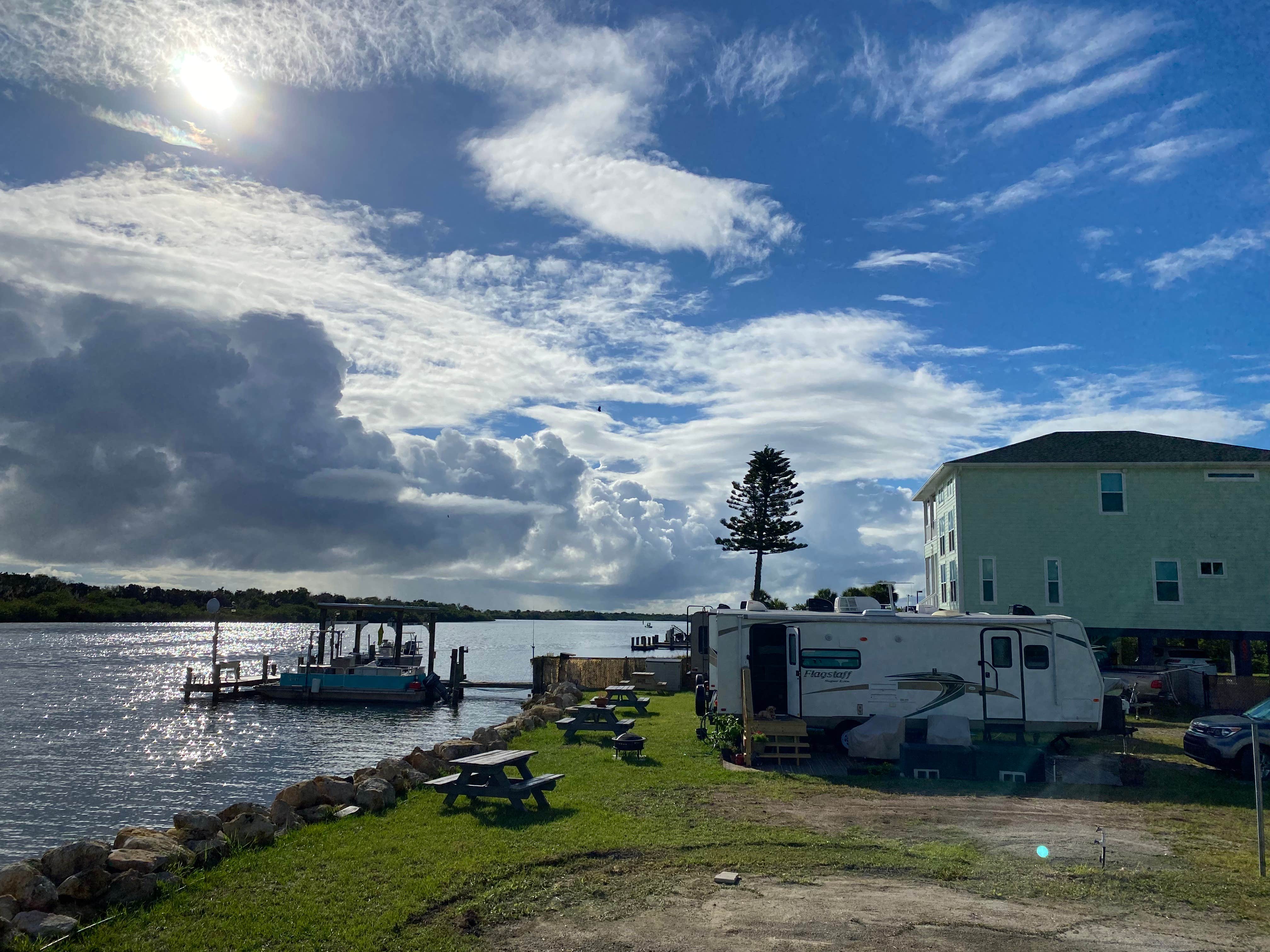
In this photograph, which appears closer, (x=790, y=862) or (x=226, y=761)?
(x=790, y=862)

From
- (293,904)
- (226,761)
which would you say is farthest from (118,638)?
(293,904)

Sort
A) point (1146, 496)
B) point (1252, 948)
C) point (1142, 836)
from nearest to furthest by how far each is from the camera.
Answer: point (1252, 948), point (1142, 836), point (1146, 496)

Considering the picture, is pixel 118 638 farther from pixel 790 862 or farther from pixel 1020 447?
pixel 790 862

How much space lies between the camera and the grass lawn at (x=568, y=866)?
7.79 m

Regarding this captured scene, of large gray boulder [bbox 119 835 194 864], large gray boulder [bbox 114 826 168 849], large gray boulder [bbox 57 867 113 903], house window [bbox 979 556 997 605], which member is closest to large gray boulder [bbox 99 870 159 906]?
large gray boulder [bbox 57 867 113 903]

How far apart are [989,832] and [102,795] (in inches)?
814

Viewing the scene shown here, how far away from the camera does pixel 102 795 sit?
72.4 ft

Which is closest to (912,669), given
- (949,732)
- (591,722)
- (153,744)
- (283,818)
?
(949,732)

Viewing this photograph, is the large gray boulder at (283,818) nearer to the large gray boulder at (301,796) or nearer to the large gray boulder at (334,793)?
the large gray boulder at (301,796)

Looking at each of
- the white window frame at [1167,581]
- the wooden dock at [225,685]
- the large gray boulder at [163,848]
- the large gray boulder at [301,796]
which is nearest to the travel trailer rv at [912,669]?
the large gray boulder at [301,796]

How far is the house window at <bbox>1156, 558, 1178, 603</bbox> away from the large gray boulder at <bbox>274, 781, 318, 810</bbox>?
101 feet

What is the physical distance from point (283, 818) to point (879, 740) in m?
10.9

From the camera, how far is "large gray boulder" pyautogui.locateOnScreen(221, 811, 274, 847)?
1030 centimetres

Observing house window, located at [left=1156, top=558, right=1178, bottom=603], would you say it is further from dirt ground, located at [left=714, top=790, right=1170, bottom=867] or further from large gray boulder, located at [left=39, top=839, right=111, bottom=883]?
large gray boulder, located at [left=39, top=839, right=111, bottom=883]
